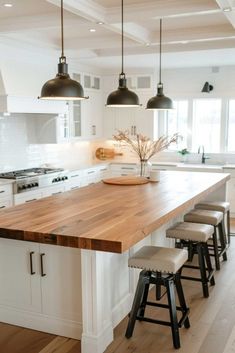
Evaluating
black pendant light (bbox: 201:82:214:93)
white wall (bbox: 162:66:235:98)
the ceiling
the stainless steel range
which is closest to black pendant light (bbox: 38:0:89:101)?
the ceiling

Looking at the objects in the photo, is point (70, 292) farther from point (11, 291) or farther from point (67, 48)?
point (67, 48)

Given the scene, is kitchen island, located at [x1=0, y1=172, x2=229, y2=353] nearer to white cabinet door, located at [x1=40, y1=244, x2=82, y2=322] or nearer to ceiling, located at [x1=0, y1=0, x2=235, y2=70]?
white cabinet door, located at [x1=40, y1=244, x2=82, y2=322]

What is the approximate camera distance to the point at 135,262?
294cm

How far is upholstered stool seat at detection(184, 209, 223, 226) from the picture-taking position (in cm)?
435

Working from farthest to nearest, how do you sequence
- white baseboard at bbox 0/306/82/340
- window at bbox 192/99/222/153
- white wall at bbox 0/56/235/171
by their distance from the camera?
window at bbox 192/99/222/153 < white wall at bbox 0/56/235/171 < white baseboard at bbox 0/306/82/340

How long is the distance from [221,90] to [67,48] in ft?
10.3

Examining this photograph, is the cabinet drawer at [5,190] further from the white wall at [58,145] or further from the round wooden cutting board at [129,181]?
the round wooden cutting board at [129,181]

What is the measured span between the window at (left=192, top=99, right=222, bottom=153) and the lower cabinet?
208 inches

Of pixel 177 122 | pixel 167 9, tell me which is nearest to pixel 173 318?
pixel 167 9

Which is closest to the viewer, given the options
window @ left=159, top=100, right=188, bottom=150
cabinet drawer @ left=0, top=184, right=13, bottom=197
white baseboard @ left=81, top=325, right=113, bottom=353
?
white baseboard @ left=81, top=325, right=113, bottom=353

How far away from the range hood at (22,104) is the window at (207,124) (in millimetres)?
2847

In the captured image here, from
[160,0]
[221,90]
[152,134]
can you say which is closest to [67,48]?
[160,0]

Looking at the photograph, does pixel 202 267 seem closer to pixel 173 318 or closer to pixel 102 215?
pixel 173 318

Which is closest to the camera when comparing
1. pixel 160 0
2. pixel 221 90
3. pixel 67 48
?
pixel 160 0
